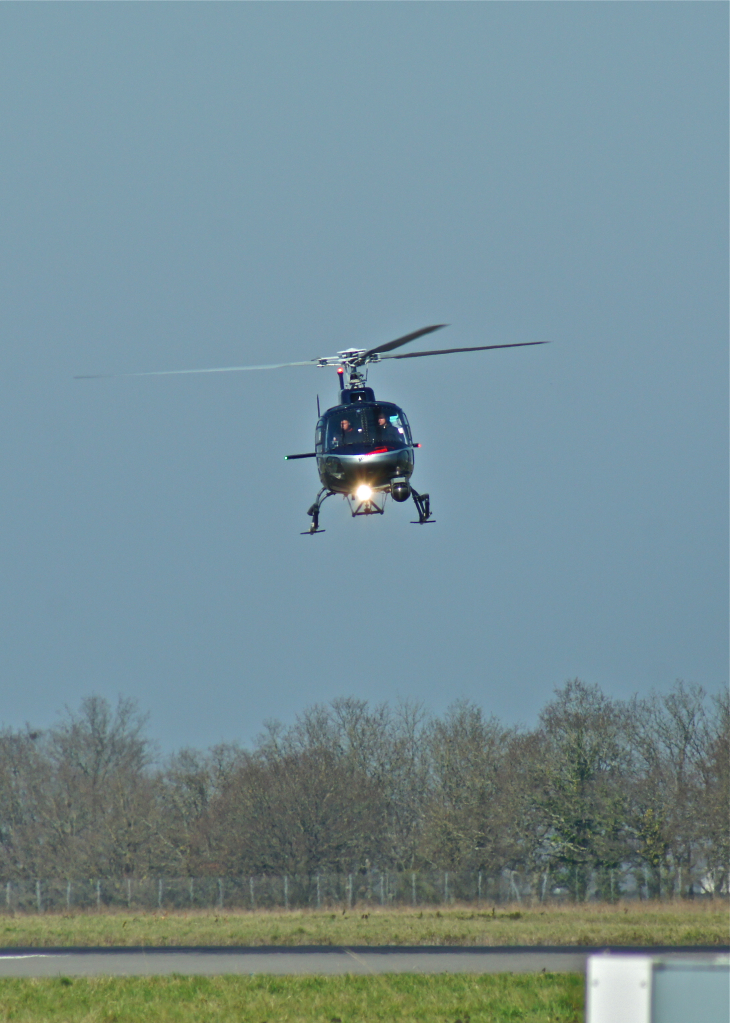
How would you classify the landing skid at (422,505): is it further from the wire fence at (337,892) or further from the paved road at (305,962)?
the wire fence at (337,892)

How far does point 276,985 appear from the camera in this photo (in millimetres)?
15656

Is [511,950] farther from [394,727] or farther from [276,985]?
[394,727]

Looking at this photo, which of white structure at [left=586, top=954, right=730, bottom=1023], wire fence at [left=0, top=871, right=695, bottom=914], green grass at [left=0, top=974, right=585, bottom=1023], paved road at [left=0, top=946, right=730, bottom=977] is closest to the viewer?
white structure at [left=586, top=954, right=730, bottom=1023]

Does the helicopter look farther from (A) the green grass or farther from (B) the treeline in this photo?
(B) the treeline

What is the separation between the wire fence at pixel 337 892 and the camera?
46688 millimetres

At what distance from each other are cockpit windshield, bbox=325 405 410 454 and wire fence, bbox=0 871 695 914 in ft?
84.6

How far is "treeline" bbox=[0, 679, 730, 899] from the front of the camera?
5172cm

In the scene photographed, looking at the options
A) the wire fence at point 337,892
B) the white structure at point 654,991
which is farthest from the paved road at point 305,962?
the wire fence at point 337,892

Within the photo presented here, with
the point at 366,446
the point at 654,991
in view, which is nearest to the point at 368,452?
the point at 366,446

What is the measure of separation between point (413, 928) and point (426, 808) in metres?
32.2

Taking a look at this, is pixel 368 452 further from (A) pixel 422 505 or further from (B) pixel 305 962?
(B) pixel 305 962

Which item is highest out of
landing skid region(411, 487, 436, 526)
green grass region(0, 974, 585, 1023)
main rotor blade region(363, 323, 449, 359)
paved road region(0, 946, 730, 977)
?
main rotor blade region(363, 323, 449, 359)

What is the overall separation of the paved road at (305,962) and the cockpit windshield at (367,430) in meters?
9.41

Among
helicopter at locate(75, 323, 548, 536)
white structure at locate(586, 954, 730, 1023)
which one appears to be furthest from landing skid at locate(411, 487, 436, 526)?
white structure at locate(586, 954, 730, 1023)
